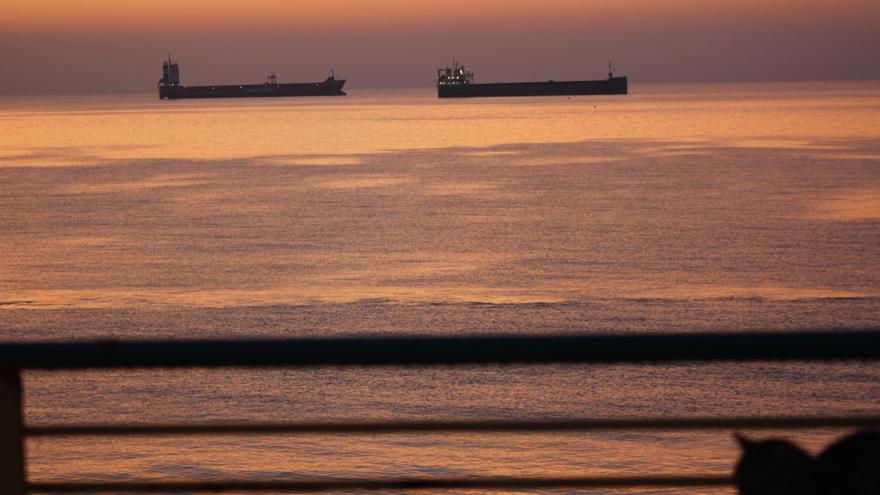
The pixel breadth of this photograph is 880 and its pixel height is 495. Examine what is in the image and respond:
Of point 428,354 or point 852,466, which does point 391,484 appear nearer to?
point 428,354

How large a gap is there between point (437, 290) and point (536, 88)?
548 ft

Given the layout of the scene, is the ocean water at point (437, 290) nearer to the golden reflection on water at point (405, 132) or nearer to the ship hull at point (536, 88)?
the golden reflection on water at point (405, 132)

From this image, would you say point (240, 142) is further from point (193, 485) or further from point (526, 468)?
point (193, 485)

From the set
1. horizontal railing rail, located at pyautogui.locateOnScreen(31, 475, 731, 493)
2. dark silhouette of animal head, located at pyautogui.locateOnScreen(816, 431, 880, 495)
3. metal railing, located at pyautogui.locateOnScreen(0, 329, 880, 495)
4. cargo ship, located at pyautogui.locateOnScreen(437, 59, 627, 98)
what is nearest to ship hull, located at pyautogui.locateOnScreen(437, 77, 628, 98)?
cargo ship, located at pyautogui.locateOnScreen(437, 59, 627, 98)

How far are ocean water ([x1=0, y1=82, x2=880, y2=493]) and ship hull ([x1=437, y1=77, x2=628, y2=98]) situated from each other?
117173 mm

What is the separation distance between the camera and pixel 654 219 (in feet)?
120

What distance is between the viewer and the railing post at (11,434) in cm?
176

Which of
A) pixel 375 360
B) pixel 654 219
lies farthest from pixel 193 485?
pixel 654 219

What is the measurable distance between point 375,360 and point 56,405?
15168mm

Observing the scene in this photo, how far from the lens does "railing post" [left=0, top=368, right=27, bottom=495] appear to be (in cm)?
176

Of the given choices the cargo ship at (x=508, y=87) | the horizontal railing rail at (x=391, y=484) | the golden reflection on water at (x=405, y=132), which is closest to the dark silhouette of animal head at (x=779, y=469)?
the horizontal railing rail at (x=391, y=484)

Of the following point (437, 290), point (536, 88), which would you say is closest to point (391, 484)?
point (437, 290)

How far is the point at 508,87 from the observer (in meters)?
188

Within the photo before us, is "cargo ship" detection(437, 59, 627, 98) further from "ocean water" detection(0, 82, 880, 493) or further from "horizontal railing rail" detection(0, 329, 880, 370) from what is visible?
"horizontal railing rail" detection(0, 329, 880, 370)
